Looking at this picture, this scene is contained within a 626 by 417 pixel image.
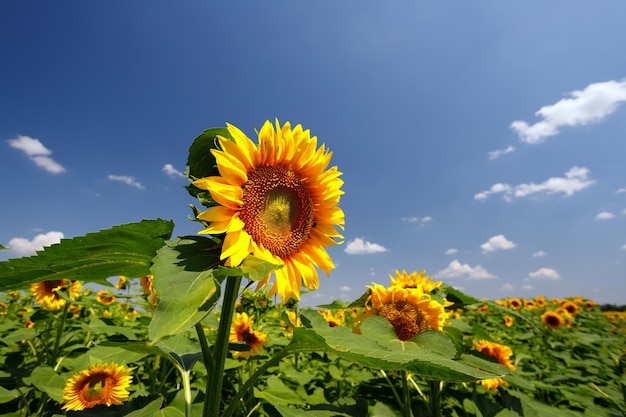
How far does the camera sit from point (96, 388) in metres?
2.26

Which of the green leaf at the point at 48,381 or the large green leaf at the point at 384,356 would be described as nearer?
the large green leaf at the point at 384,356

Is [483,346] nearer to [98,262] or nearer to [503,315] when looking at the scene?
[98,262]

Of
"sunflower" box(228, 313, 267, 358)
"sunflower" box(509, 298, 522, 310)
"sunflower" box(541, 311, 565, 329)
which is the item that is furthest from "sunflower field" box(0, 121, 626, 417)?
"sunflower" box(509, 298, 522, 310)

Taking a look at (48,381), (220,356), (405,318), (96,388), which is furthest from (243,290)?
(48,381)

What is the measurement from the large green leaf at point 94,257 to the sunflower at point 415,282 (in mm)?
1842

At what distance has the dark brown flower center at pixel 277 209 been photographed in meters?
1.44

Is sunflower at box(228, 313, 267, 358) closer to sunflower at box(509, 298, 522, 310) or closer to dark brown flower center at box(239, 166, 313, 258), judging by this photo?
dark brown flower center at box(239, 166, 313, 258)

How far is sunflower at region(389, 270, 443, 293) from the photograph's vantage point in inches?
103

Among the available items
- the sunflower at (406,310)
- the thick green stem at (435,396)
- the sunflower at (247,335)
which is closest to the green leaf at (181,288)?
the sunflower at (406,310)

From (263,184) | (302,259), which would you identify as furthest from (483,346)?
(263,184)

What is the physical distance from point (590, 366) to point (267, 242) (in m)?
5.34

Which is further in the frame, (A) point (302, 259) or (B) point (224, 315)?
(A) point (302, 259)

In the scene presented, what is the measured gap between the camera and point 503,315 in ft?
31.3

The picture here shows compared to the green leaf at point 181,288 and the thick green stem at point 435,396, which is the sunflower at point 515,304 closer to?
the thick green stem at point 435,396
